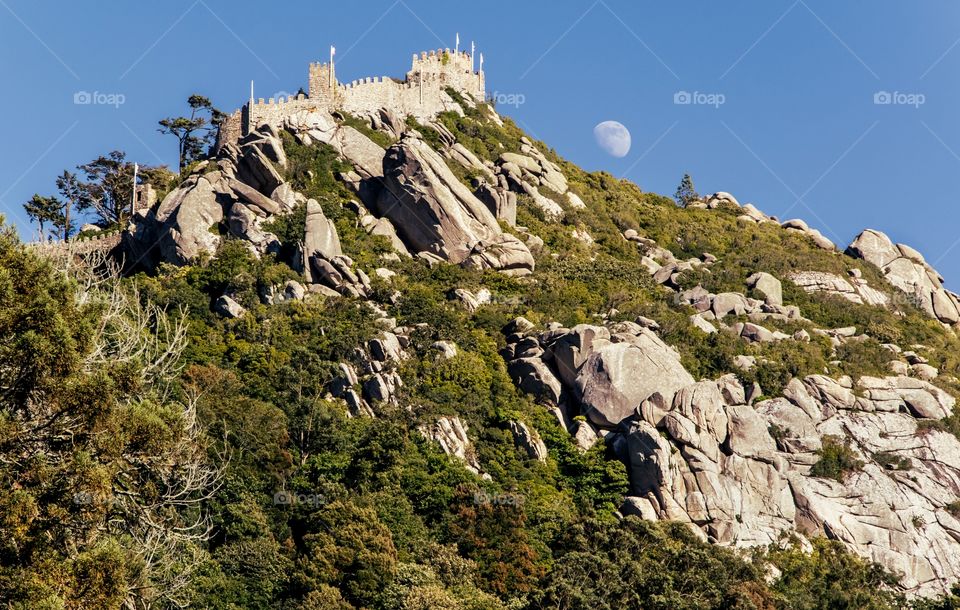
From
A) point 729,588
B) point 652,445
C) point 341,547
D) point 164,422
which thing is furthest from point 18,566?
point 652,445

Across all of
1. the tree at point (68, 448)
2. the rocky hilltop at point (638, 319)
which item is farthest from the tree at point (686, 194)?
the tree at point (68, 448)

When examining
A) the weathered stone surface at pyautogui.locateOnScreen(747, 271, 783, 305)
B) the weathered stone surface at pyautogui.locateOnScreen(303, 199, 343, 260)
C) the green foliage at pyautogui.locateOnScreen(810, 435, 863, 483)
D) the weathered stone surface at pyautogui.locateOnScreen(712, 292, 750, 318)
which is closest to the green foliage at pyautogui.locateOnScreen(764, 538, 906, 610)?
the green foliage at pyautogui.locateOnScreen(810, 435, 863, 483)

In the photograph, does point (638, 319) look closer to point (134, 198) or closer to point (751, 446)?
point (751, 446)

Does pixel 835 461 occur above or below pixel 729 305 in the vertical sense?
below

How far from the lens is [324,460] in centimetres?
5331

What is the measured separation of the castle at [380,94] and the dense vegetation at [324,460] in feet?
9.54

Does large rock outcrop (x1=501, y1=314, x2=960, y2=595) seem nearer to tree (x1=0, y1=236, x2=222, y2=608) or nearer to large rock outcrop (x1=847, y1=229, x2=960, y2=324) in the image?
large rock outcrop (x1=847, y1=229, x2=960, y2=324)

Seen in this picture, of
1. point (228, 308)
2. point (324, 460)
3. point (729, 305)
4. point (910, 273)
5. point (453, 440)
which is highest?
point (910, 273)

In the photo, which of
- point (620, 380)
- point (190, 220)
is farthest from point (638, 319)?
point (190, 220)

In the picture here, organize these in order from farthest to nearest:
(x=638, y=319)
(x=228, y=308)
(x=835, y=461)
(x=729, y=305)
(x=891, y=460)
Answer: (x=729, y=305) < (x=638, y=319) < (x=228, y=308) < (x=891, y=460) < (x=835, y=461)

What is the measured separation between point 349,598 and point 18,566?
21.6 meters

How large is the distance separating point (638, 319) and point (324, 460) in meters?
19.2

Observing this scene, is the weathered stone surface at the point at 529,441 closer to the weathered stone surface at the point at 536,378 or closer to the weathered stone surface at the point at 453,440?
the weathered stone surface at the point at 453,440

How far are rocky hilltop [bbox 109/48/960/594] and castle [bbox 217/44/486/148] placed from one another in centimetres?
67
